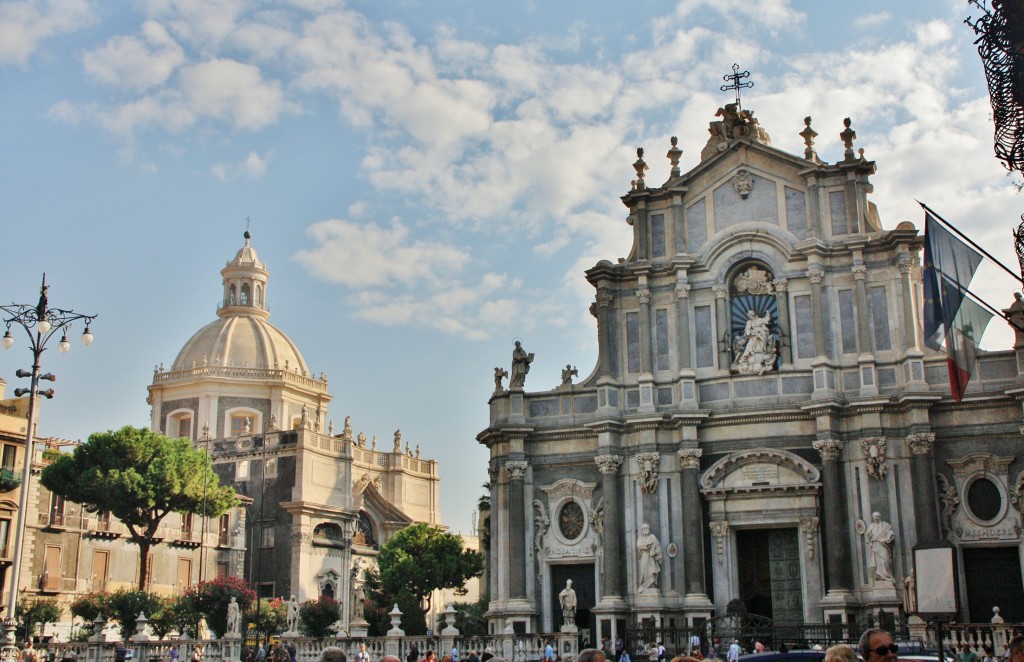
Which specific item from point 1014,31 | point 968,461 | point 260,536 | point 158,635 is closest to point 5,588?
point 158,635

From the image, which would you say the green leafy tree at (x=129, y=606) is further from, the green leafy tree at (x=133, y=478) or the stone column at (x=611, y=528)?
the stone column at (x=611, y=528)

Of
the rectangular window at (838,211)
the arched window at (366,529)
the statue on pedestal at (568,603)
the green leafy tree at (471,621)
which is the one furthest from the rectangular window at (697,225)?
the arched window at (366,529)

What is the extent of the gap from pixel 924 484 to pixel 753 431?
16.5 ft

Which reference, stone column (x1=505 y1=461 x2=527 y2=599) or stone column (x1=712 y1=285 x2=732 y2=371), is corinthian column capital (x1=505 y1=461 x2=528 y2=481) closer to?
stone column (x1=505 y1=461 x2=527 y2=599)

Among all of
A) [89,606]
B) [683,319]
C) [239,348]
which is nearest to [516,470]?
[683,319]

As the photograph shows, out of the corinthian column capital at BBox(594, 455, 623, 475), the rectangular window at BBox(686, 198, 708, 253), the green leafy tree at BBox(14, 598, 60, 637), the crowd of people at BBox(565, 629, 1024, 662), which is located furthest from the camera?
the green leafy tree at BBox(14, 598, 60, 637)

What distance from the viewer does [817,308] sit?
33.7 meters

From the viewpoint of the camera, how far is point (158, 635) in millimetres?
47281

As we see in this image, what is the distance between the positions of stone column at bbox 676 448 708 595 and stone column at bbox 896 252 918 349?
268 inches

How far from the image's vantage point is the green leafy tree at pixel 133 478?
4584 centimetres

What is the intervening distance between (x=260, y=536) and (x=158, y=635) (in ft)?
39.5

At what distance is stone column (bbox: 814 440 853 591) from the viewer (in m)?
31.6

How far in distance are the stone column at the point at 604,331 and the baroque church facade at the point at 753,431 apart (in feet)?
0.21

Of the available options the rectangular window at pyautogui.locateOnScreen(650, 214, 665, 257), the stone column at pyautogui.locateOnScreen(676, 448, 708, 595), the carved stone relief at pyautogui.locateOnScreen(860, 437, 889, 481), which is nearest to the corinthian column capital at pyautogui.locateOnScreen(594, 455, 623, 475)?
the stone column at pyautogui.locateOnScreen(676, 448, 708, 595)
